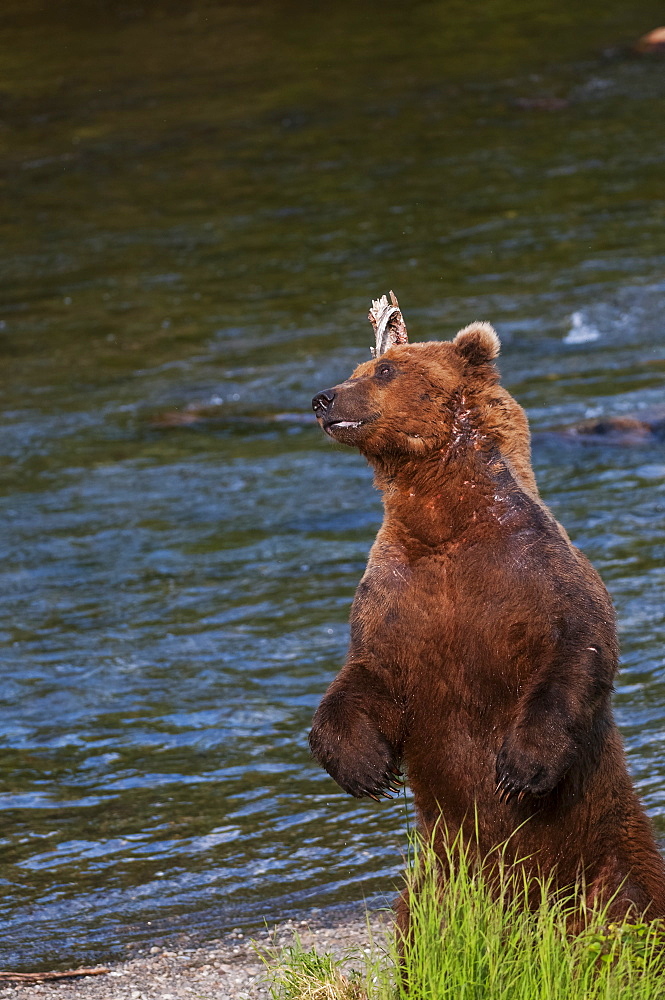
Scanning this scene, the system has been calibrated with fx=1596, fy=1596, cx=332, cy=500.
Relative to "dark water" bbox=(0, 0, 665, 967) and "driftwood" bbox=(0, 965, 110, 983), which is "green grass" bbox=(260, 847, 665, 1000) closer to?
"driftwood" bbox=(0, 965, 110, 983)

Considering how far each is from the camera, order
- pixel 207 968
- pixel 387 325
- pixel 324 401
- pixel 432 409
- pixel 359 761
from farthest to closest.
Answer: pixel 207 968, pixel 387 325, pixel 324 401, pixel 432 409, pixel 359 761

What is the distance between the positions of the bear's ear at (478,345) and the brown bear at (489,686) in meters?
0.31

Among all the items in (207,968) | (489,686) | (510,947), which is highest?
(489,686)

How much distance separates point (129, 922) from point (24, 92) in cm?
2076

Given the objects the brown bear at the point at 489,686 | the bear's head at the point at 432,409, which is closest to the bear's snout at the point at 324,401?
the bear's head at the point at 432,409

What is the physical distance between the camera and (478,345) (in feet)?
15.5

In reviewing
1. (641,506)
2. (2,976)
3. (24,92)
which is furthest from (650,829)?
(24,92)

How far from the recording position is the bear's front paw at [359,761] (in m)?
4.29

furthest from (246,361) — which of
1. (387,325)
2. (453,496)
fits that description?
(453,496)

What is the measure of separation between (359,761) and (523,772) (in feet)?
1.49

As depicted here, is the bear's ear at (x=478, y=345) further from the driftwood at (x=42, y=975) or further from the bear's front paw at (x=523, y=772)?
the driftwood at (x=42, y=975)

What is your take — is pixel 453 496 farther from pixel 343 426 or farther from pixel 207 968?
pixel 207 968

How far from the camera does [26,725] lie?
7973 mm

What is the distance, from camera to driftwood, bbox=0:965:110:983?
5.26m
